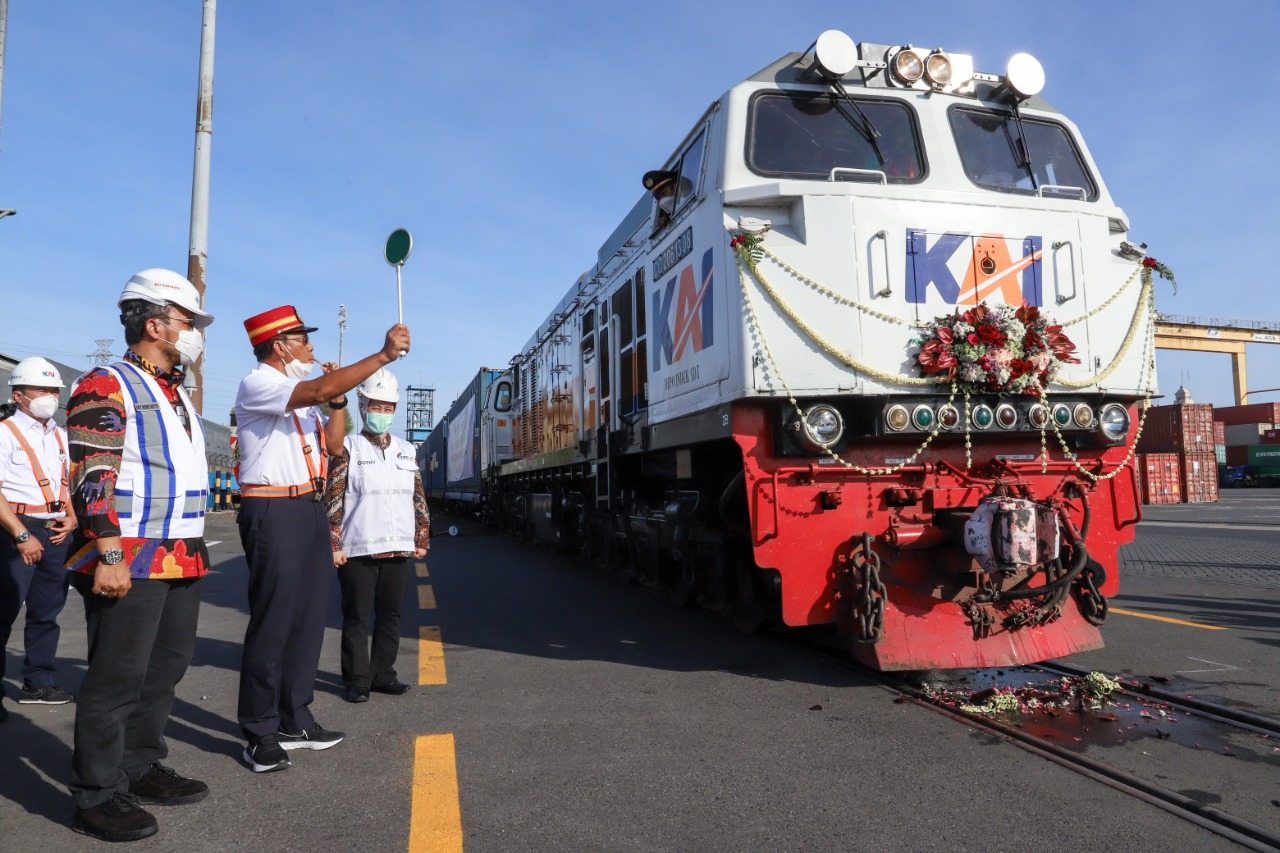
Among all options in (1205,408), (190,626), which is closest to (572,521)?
(190,626)

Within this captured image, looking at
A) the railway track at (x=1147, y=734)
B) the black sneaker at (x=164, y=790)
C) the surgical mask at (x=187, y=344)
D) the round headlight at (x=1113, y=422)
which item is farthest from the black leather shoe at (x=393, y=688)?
the round headlight at (x=1113, y=422)

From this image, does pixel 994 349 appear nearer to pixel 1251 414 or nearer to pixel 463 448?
pixel 463 448

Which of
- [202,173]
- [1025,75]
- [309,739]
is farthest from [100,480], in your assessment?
[202,173]

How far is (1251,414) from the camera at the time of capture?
166ft

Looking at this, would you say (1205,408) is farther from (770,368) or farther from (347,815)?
(347,815)

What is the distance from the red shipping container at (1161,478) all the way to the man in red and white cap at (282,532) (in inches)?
1276

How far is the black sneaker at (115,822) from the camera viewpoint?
9.84ft

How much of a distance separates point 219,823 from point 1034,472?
172 inches

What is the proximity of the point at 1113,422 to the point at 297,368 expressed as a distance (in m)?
4.52

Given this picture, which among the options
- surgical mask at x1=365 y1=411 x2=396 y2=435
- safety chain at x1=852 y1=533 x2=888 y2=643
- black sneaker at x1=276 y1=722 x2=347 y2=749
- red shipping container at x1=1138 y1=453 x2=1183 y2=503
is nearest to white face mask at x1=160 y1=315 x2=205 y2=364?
surgical mask at x1=365 y1=411 x2=396 y2=435

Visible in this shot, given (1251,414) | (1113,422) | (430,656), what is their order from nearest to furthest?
(1113,422)
(430,656)
(1251,414)

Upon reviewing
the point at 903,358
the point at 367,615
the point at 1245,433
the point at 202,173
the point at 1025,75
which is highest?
the point at 202,173

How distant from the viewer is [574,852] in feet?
9.40

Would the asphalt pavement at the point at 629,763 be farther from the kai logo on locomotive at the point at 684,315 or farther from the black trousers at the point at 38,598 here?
the kai logo on locomotive at the point at 684,315
